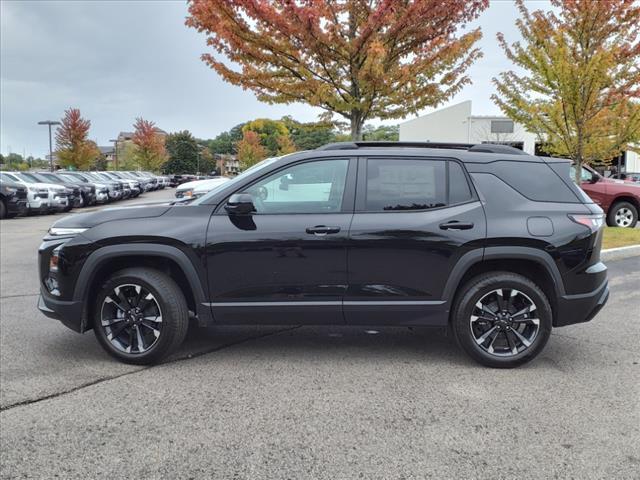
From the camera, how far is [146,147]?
6147 cm

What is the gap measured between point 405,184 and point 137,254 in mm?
2201

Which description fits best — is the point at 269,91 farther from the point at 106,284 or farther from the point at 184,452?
the point at 184,452

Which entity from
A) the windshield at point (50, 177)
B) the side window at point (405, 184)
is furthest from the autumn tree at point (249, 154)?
the side window at point (405, 184)

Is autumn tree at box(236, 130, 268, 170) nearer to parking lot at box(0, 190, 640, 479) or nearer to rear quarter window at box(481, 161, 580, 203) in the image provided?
parking lot at box(0, 190, 640, 479)

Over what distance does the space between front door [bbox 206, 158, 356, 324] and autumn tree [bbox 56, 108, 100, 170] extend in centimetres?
4960

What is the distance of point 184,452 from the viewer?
2.93 metres

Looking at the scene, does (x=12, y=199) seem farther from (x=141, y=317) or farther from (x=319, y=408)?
(x=319, y=408)

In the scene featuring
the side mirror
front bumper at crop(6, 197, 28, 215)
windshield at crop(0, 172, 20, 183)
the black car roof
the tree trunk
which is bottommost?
front bumper at crop(6, 197, 28, 215)

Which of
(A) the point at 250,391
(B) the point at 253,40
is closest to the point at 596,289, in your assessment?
(A) the point at 250,391

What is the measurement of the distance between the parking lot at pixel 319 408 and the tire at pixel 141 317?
6.4 inches

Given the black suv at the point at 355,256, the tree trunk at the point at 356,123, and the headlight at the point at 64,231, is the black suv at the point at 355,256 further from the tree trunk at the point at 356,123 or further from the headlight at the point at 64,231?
the tree trunk at the point at 356,123

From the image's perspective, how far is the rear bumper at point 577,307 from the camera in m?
4.13

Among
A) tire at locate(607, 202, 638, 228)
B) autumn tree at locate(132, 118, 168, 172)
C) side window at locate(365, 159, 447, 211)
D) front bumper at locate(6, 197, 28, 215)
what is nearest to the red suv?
tire at locate(607, 202, 638, 228)

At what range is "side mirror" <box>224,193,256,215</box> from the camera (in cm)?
407
